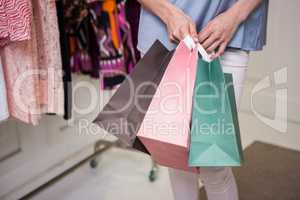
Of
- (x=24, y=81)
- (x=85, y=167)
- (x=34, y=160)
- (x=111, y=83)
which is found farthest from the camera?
(x=85, y=167)

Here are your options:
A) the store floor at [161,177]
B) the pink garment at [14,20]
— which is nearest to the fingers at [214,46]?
the pink garment at [14,20]

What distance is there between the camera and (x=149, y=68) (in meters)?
0.86

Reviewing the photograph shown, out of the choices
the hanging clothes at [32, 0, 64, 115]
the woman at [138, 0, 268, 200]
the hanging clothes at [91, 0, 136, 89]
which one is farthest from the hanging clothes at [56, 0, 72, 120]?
the woman at [138, 0, 268, 200]

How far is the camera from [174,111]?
794 mm

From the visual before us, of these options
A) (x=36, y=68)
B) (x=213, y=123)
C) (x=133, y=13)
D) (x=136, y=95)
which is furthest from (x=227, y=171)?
(x=133, y=13)

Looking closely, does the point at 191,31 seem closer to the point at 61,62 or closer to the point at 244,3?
the point at 244,3

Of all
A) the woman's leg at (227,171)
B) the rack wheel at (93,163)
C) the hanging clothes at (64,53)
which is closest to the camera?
Result: the woman's leg at (227,171)

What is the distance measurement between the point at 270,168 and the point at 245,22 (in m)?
1.03

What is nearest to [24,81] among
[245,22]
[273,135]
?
[245,22]

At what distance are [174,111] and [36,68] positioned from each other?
1.58 ft

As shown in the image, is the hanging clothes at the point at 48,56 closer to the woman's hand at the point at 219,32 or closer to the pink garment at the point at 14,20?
the pink garment at the point at 14,20

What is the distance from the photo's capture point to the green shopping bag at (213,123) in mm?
768

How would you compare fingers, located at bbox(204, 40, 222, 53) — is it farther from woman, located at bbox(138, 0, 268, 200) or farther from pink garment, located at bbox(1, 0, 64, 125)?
pink garment, located at bbox(1, 0, 64, 125)

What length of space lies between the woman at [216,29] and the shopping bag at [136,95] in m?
0.06
